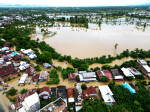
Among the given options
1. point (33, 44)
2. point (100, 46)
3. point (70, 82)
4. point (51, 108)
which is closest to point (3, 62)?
point (33, 44)

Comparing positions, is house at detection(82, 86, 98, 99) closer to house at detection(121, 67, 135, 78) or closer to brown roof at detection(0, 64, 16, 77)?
house at detection(121, 67, 135, 78)

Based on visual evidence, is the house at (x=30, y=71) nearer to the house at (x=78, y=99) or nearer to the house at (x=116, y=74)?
the house at (x=78, y=99)

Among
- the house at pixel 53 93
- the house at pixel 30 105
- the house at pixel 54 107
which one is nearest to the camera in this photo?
the house at pixel 54 107

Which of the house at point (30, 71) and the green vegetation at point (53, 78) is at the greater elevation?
the house at point (30, 71)

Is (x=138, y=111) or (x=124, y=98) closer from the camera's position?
(x=138, y=111)

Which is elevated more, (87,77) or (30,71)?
(30,71)

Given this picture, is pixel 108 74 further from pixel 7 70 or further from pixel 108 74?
pixel 7 70

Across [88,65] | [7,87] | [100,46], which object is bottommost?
[7,87]

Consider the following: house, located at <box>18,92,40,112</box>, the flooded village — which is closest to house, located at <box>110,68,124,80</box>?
the flooded village

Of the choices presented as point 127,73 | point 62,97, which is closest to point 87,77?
point 62,97

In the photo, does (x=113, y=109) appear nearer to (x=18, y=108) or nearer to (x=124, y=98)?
(x=124, y=98)

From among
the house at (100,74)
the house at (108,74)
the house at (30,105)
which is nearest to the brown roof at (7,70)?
the house at (30,105)
